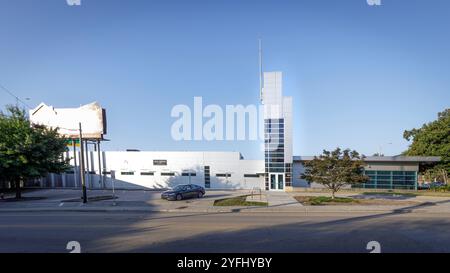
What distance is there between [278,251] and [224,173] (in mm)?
22247

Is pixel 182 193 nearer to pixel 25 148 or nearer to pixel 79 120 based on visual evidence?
pixel 25 148

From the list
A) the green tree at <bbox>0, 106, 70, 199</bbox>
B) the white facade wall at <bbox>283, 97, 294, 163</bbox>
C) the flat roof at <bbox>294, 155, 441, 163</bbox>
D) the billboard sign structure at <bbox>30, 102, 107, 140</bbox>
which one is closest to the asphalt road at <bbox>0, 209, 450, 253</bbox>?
the green tree at <bbox>0, 106, 70, 199</bbox>

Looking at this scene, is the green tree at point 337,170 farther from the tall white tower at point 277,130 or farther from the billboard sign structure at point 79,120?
the billboard sign structure at point 79,120

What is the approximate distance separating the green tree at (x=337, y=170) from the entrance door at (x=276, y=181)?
26.0 ft

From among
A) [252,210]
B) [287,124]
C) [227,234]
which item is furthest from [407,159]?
[227,234]

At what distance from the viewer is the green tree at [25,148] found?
18.0 m

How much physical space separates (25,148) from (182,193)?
1344 cm

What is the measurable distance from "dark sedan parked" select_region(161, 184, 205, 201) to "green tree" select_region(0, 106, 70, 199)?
418 inches

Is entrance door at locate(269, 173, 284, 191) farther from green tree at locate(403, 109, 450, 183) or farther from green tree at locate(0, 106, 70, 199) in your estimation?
green tree at locate(0, 106, 70, 199)

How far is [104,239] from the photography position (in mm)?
8344

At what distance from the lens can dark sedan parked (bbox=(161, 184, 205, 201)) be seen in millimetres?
18969

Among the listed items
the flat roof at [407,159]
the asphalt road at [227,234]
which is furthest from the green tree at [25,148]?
the flat roof at [407,159]
